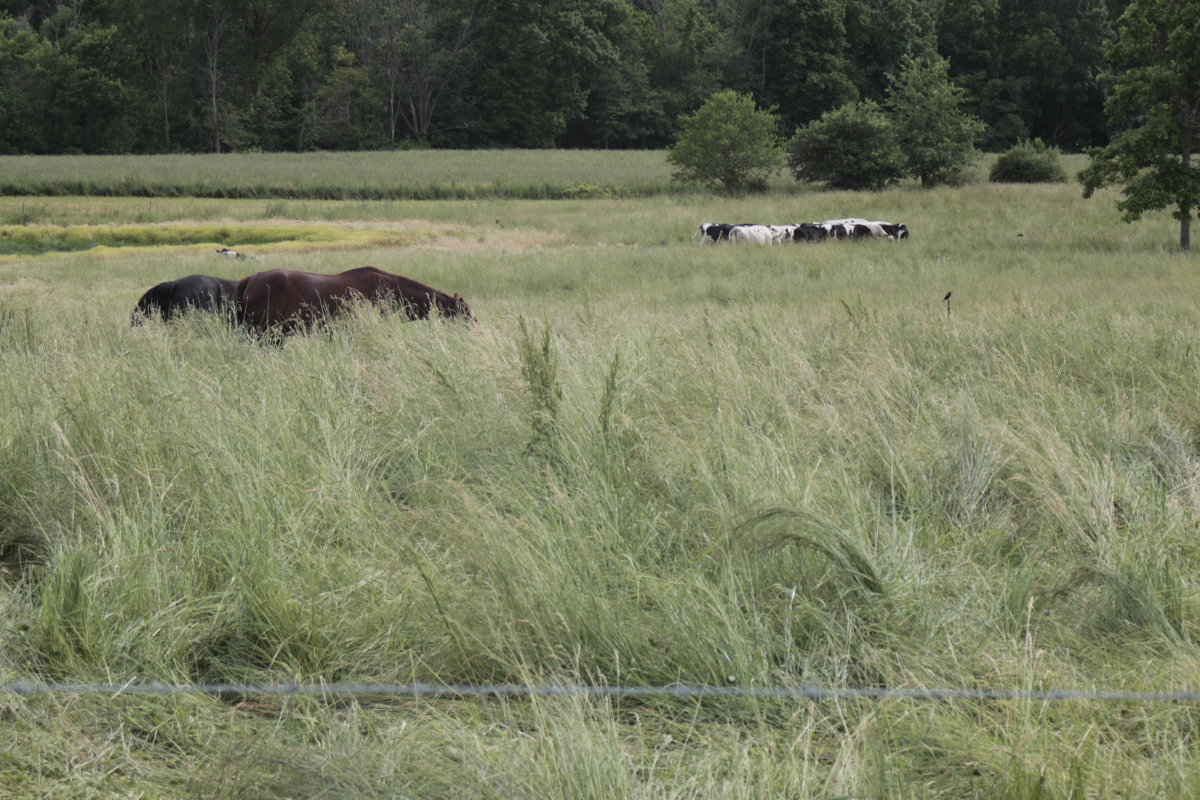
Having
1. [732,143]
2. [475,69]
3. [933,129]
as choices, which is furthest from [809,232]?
[475,69]

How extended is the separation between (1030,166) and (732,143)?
12319 mm

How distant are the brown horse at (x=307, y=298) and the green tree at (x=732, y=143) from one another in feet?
102

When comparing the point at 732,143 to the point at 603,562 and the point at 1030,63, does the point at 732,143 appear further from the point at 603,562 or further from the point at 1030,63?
the point at 1030,63

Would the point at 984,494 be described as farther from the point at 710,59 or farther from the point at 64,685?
the point at 710,59

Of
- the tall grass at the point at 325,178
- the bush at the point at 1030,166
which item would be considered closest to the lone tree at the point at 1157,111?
the bush at the point at 1030,166

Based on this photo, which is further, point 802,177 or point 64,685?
point 802,177

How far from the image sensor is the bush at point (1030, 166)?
35.9 metres

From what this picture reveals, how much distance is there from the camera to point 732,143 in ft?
123

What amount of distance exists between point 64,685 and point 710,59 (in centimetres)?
8080

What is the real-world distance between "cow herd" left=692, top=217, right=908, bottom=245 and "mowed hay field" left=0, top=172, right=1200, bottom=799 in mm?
14891

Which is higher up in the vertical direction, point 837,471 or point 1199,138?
point 1199,138

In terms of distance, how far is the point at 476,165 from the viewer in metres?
51.0

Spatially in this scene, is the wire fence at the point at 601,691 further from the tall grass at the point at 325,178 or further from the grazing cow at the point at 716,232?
the tall grass at the point at 325,178

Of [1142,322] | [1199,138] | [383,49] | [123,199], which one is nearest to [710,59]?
[383,49]
